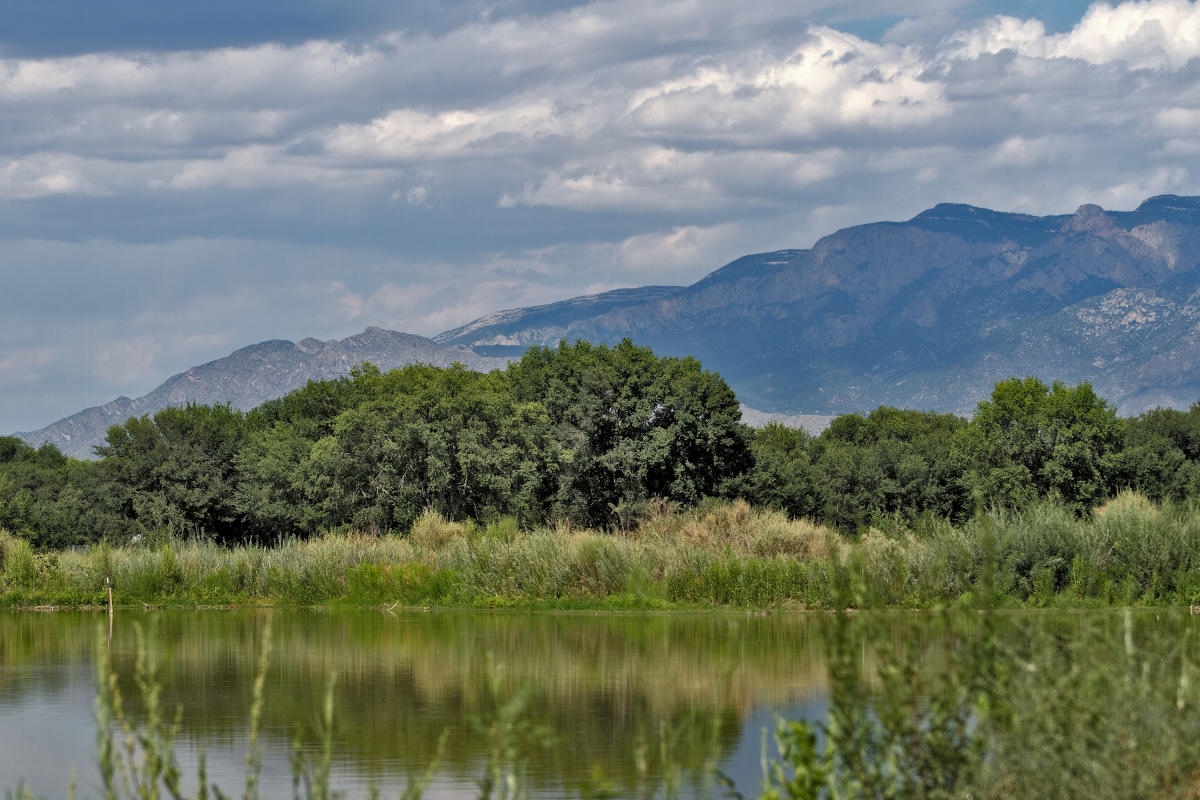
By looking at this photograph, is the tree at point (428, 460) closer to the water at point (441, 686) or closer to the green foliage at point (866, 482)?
the green foliage at point (866, 482)

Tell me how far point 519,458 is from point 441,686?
134 feet

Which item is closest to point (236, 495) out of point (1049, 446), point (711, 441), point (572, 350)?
point (572, 350)

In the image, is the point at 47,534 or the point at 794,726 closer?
the point at 794,726

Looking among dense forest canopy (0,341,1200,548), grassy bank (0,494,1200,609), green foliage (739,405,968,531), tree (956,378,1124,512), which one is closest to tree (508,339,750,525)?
dense forest canopy (0,341,1200,548)

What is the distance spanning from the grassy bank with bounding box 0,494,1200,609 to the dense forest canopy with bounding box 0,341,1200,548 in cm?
1620

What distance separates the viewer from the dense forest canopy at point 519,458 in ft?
196

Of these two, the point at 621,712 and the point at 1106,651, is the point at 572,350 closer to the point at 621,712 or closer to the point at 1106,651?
the point at 621,712

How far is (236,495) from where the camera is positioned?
2744 inches

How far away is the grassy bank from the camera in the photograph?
3312 centimetres

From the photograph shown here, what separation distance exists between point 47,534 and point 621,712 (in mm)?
53818

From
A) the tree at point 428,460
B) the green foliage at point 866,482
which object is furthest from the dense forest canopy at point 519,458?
the green foliage at point 866,482

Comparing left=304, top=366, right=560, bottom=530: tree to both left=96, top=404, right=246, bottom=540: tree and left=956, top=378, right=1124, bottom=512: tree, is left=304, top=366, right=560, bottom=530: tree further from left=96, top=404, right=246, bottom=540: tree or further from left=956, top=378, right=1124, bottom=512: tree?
left=956, top=378, right=1124, bottom=512: tree

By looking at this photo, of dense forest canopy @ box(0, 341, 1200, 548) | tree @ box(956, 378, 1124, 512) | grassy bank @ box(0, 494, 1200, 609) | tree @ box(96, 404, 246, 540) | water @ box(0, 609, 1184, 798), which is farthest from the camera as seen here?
tree @ box(96, 404, 246, 540)

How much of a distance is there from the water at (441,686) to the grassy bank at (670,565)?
Result: 148cm
